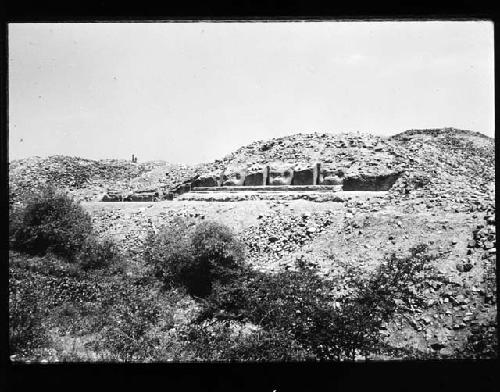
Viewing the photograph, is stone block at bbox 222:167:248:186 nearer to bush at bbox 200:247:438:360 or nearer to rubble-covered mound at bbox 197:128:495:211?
rubble-covered mound at bbox 197:128:495:211

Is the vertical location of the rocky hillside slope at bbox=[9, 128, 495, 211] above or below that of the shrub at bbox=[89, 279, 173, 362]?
above

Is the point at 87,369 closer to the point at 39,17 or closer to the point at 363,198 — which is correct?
the point at 39,17

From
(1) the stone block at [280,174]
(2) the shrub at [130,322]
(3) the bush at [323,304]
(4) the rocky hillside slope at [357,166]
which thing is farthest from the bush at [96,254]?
(1) the stone block at [280,174]

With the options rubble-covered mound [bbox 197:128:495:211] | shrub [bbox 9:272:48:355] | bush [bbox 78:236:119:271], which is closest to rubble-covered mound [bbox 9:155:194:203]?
rubble-covered mound [bbox 197:128:495:211]

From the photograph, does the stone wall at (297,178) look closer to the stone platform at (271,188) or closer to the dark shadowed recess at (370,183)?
the dark shadowed recess at (370,183)

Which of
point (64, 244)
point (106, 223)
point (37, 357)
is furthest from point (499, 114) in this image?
point (106, 223)
